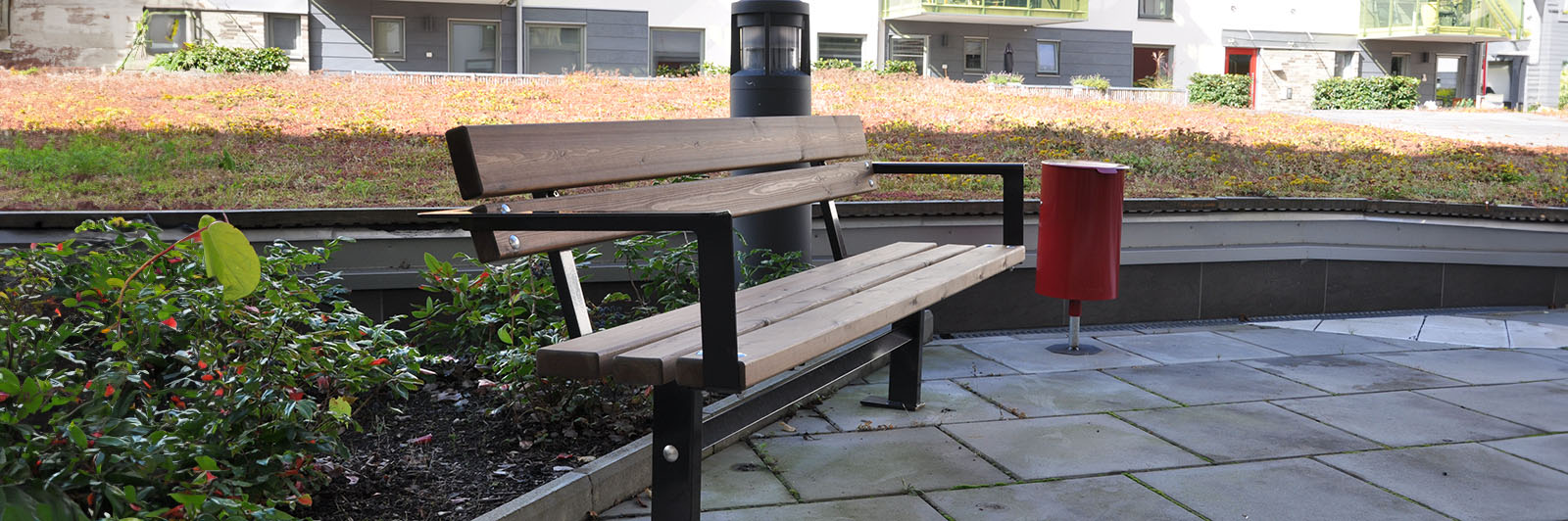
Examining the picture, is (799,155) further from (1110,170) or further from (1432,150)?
(1432,150)

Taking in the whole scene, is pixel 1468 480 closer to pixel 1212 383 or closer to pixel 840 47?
pixel 1212 383

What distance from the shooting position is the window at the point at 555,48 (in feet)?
82.0

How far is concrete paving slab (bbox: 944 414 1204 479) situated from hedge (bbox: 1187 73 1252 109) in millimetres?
25133

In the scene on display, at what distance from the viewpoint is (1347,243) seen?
662 centimetres

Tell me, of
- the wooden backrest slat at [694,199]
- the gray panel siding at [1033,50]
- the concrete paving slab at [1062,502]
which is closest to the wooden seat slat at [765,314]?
the wooden backrest slat at [694,199]

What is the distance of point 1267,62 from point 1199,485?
3209 centimetres

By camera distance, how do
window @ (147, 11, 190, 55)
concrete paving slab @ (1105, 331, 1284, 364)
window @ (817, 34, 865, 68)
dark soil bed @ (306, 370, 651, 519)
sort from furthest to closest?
1. window @ (817, 34, 865, 68)
2. window @ (147, 11, 190, 55)
3. concrete paving slab @ (1105, 331, 1284, 364)
4. dark soil bed @ (306, 370, 651, 519)

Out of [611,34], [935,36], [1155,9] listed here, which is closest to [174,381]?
[611,34]

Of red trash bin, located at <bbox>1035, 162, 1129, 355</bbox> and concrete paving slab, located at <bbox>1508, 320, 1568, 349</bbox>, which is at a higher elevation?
red trash bin, located at <bbox>1035, 162, 1129, 355</bbox>

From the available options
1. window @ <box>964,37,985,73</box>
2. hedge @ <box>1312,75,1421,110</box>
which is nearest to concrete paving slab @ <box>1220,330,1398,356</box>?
window @ <box>964,37,985,73</box>

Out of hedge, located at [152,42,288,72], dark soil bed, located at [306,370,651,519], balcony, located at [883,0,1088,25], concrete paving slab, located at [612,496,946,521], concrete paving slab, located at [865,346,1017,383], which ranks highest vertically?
balcony, located at [883,0,1088,25]

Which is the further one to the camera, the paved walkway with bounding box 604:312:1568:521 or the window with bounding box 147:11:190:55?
the window with bounding box 147:11:190:55

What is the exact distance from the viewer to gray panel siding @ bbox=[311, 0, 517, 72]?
23312 millimetres

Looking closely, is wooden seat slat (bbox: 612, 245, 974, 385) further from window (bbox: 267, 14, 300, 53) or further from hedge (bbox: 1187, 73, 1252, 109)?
hedge (bbox: 1187, 73, 1252, 109)
